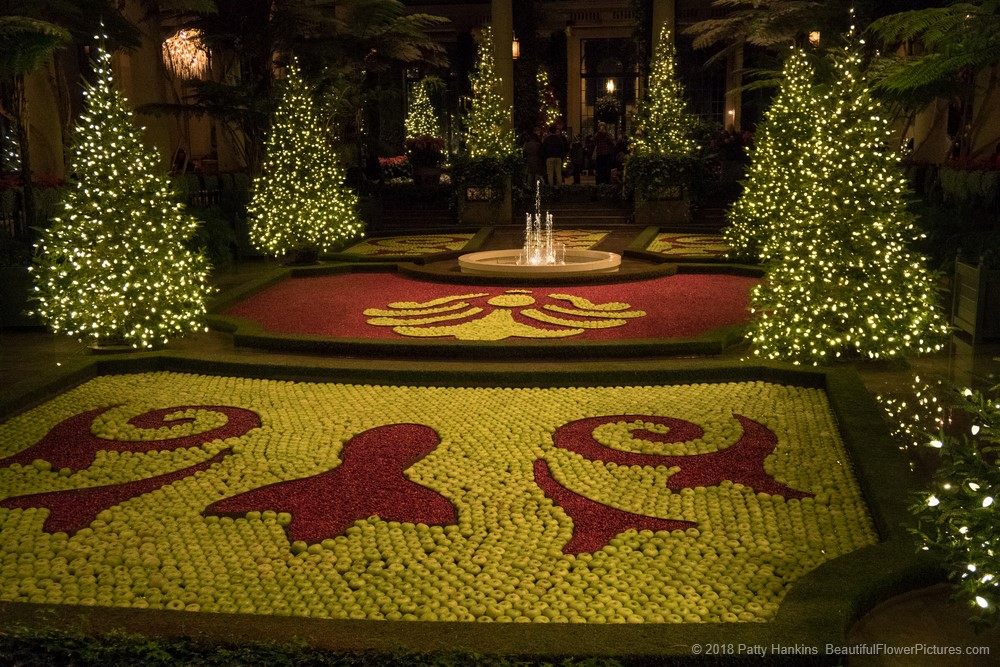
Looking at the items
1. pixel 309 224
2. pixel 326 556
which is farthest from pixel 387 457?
pixel 309 224

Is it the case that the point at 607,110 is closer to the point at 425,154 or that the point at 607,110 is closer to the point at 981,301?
the point at 425,154

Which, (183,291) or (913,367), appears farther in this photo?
(183,291)

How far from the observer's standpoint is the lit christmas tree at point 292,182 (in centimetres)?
1319

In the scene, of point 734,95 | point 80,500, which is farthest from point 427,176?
point 80,500

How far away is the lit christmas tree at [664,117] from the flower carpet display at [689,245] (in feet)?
6.32

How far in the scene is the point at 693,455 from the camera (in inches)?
221

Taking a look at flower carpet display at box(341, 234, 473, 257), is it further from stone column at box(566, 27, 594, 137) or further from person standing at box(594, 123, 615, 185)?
stone column at box(566, 27, 594, 137)

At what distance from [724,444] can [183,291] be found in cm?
498

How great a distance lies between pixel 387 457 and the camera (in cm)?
566

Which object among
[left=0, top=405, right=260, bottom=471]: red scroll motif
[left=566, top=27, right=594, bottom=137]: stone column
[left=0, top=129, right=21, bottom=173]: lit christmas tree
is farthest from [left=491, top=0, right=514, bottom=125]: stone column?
[left=0, top=405, right=260, bottom=471]: red scroll motif

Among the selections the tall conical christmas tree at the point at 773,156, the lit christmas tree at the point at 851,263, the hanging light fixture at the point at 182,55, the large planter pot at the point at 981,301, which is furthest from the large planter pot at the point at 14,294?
the hanging light fixture at the point at 182,55

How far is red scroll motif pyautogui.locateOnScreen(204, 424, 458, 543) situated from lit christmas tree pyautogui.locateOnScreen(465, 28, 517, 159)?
13.3 meters

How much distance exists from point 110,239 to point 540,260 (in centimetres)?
661

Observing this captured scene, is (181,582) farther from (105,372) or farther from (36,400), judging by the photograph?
(105,372)
